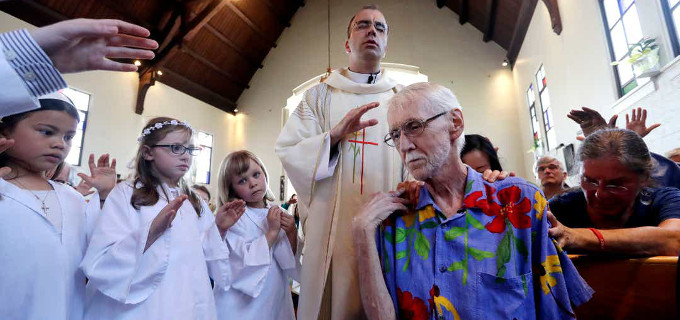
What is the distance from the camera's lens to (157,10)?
11.0 metres

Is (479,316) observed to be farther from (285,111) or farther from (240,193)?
(285,111)

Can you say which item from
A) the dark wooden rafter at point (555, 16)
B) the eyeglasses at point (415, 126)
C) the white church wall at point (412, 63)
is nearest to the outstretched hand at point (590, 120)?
the eyeglasses at point (415, 126)

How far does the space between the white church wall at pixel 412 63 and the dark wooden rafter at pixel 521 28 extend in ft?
2.02

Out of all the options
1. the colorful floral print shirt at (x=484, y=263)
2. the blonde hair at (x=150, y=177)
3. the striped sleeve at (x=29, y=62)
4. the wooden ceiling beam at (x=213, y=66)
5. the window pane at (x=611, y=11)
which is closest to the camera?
the striped sleeve at (x=29, y=62)

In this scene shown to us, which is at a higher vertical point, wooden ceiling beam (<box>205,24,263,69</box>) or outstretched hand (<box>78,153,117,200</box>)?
wooden ceiling beam (<box>205,24,263,69</box>)

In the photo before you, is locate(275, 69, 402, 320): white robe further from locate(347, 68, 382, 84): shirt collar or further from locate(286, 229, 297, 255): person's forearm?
locate(286, 229, 297, 255): person's forearm

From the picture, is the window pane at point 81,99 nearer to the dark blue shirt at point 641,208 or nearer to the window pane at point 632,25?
the dark blue shirt at point 641,208

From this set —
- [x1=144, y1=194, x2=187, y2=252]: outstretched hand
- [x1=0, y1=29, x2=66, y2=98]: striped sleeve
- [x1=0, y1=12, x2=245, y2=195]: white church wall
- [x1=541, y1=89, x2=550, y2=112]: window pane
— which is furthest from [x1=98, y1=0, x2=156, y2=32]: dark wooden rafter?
[x1=0, y1=29, x2=66, y2=98]: striped sleeve

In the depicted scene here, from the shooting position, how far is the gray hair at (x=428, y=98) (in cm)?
142

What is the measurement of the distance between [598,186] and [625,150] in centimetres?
16

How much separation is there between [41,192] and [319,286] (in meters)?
1.28

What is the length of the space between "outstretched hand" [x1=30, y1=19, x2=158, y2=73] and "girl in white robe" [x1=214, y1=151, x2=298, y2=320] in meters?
1.13

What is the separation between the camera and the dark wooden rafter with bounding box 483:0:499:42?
9.85 metres

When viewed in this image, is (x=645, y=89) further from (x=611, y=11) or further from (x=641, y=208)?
(x=641, y=208)
